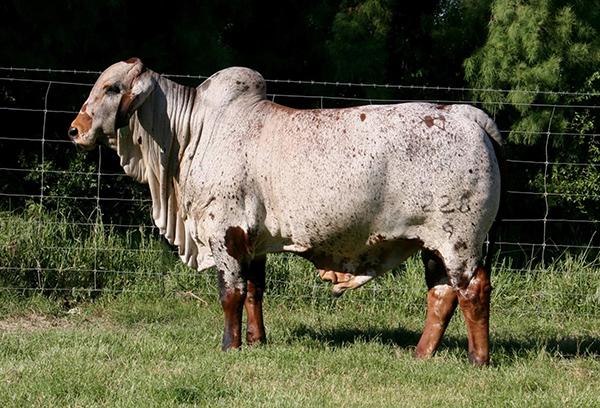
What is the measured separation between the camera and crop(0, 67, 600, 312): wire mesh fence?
8828 millimetres

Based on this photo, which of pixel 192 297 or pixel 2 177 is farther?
pixel 2 177

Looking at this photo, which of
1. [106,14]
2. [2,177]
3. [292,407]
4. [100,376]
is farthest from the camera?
[2,177]

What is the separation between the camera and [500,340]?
7516 mm

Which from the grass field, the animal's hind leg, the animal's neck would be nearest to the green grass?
the grass field

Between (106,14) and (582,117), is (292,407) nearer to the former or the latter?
(106,14)

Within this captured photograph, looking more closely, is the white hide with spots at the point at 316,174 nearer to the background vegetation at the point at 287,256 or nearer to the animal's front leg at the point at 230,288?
the animal's front leg at the point at 230,288

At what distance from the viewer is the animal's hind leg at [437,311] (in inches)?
261

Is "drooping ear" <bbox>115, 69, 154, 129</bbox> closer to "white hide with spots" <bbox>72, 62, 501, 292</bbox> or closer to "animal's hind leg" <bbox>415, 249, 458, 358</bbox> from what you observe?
"white hide with spots" <bbox>72, 62, 501, 292</bbox>

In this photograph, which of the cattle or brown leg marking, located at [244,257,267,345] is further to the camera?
brown leg marking, located at [244,257,267,345]

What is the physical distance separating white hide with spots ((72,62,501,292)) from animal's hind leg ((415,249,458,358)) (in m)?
0.32

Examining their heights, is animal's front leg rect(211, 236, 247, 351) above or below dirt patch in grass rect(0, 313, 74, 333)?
above

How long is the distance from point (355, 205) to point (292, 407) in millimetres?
→ 1534

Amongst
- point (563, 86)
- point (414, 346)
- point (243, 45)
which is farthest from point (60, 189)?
point (563, 86)

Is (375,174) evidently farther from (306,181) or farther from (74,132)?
(74,132)
